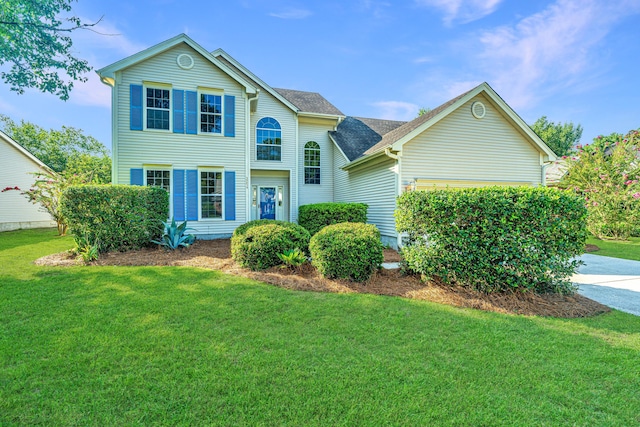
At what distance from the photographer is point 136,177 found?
409 inches

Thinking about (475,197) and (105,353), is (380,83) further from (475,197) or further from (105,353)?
(105,353)

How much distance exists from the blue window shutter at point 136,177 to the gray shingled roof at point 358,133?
821 cm

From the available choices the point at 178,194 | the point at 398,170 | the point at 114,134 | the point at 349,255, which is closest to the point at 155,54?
the point at 114,134

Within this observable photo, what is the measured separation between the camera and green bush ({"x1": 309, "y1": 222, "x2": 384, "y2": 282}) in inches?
219

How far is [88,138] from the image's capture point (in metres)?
41.5


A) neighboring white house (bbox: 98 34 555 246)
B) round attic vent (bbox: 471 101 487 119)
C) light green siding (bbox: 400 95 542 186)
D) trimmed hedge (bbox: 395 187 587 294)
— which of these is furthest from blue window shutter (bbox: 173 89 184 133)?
round attic vent (bbox: 471 101 487 119)

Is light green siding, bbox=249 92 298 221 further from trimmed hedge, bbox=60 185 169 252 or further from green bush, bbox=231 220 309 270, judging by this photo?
green bush, bbox=231 220 309 270

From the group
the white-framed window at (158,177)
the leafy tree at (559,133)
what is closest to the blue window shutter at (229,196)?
the white-framed window at (158,177)

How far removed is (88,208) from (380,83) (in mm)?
14266

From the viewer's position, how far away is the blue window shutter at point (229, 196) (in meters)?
11.3

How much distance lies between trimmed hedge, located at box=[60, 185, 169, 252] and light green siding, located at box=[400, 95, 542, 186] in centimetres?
804

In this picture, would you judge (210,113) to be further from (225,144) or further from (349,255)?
(349,255)

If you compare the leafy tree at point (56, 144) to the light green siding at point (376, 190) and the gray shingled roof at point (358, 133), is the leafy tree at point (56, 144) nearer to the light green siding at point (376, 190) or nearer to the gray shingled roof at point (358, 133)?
the gray shingled roof at point (358, 133)

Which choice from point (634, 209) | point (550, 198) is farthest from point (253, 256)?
point (634, 209)
